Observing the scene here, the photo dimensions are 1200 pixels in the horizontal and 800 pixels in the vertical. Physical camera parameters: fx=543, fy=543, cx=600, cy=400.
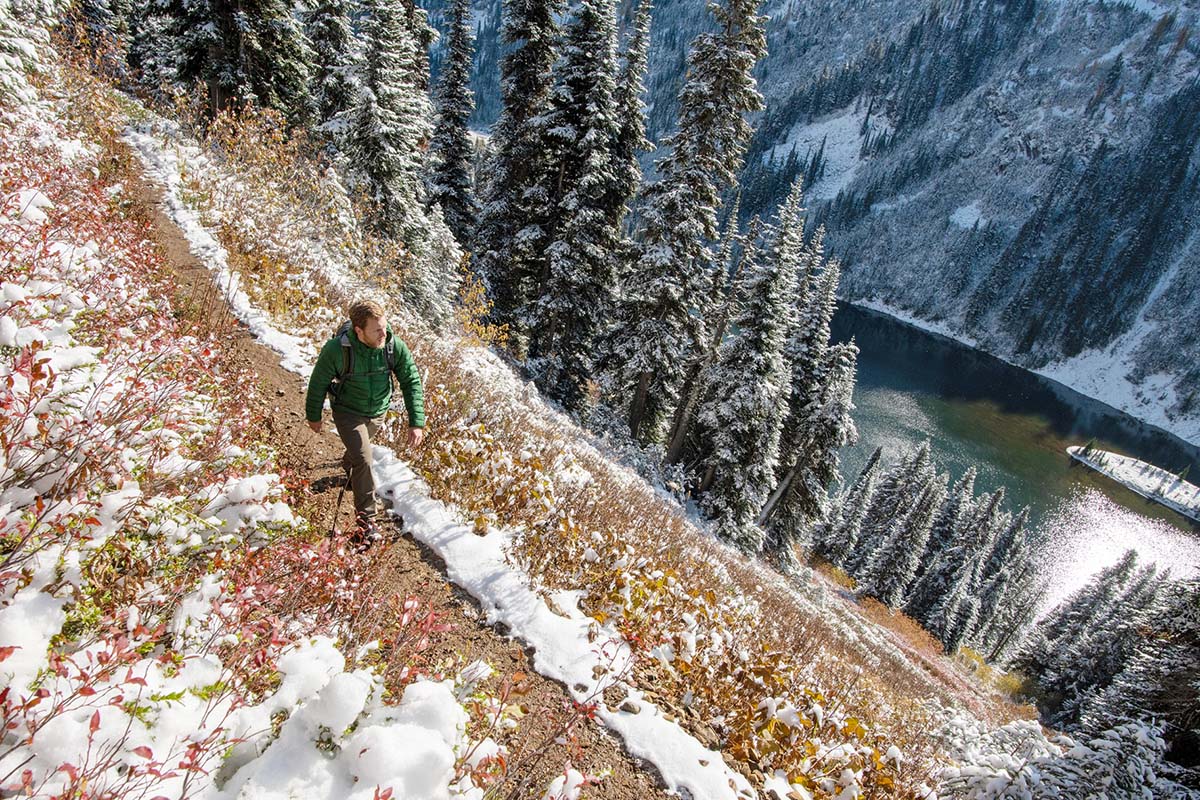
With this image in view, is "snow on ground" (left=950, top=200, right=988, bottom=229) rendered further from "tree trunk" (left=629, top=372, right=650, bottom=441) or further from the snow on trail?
the snow on trail

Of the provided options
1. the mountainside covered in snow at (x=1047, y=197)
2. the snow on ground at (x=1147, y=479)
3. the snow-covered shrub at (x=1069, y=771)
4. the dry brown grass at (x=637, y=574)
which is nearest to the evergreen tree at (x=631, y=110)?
the dry brown grass at (x=637, y=574)

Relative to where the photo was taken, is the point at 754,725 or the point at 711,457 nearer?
the point at 754,725

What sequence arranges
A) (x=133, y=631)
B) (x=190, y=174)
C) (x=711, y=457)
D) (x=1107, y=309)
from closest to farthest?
(x=133, y=631) → (x=190, y=174) → (x=711, y=457) → (x=1107, y=309)

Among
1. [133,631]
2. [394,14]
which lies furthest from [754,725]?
[394,14]

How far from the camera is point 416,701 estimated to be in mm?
2719

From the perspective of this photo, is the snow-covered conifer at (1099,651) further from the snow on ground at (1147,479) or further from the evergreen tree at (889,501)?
the snow on ground at (1147,479)

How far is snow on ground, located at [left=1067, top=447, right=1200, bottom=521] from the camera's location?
289 feet

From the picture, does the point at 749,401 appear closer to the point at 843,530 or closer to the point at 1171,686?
the point at 1171,686

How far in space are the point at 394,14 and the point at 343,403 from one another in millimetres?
19211

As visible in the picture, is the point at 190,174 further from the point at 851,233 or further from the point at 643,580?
the point at 851,233

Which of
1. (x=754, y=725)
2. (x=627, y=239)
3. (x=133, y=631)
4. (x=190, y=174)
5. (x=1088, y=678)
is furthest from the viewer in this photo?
(x=1088, y=678)

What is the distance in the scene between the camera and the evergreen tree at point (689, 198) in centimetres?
1836

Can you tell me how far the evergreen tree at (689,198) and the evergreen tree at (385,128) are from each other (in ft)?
28.3

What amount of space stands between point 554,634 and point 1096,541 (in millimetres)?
98985
